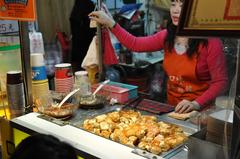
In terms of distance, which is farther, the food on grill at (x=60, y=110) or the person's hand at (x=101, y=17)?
the person's hand at (x=101, y=17)

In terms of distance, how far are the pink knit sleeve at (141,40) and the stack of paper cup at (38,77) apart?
0.58 m

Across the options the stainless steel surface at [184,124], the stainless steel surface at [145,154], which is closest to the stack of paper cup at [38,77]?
the stainless steel surface at [184,124]

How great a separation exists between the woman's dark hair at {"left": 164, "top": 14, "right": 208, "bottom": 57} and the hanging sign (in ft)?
2.61

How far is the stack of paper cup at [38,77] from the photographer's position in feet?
5.41

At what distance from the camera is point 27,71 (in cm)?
161

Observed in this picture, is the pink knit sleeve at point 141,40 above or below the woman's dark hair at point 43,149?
above

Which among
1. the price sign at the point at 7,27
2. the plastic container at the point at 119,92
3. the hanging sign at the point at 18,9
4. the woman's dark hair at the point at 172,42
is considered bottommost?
the plastic container at the point at 119,92

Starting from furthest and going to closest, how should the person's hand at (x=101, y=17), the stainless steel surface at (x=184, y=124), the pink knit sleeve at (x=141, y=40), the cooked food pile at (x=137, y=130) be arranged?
the pink knit sleeve at (x=141, y=40)
the person's hand at (x=101, y=17)
the stainless steel surface at (x=184, y=124)
the cooked food pile at (x=137, y=130)

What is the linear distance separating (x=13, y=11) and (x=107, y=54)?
71cm

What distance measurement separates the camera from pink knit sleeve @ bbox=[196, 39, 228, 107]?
1.61m

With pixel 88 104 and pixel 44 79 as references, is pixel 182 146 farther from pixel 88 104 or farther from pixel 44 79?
pixel 44 79

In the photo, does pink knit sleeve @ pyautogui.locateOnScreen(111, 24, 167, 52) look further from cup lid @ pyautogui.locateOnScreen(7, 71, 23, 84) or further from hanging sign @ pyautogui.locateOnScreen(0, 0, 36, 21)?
cup lid @ pyautogui.locateOnScreen(7, 71, 23, 84)

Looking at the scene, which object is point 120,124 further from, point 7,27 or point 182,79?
point 7,27

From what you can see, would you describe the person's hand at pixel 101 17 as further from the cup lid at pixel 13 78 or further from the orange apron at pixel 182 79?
the cup lid at pixel 13 78
